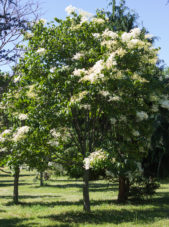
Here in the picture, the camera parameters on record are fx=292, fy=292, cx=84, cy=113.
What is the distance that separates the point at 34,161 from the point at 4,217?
359cm

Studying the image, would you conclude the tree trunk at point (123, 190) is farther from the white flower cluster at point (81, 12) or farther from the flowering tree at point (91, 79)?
the white flower cluster at point (81, 12)

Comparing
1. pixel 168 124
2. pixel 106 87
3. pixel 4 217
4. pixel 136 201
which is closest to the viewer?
pixel 106 87

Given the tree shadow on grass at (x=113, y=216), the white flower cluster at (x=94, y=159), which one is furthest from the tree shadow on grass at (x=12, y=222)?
the white flower cluster at (x=94, y=159)

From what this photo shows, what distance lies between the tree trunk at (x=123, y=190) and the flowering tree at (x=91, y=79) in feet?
11.1

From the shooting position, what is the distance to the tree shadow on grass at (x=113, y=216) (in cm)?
1077

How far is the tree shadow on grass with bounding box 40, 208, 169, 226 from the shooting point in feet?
35.3

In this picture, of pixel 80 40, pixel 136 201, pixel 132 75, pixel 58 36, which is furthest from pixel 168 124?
pixel 136 201

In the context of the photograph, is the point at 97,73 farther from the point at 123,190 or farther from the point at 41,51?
the point at 123,190

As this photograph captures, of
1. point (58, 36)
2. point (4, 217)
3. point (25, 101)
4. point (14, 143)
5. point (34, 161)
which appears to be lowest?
point (4, 217)

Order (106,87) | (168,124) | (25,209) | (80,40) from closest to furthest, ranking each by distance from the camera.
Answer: (106,87) → (168,124) → (80,40) → (25,209)

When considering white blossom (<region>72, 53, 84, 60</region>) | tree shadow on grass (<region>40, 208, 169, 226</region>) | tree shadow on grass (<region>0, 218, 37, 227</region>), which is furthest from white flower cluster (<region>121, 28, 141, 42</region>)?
tree shadow on grass (<region>0, 218, 37, 227</region>)

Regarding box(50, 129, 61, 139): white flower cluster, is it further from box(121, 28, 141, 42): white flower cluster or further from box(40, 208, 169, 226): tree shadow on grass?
box(121, 28, 141, 42): white flower cluster

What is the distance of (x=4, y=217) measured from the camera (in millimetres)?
12711

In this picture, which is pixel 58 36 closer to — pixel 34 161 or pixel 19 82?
pixel 19 82
